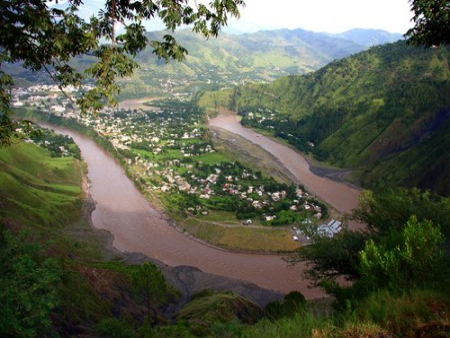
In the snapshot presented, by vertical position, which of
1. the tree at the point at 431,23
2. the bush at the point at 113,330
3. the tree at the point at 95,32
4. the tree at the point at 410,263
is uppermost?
the tree at the point at 431,23

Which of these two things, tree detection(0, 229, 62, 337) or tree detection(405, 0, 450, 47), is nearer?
tree detection(405, 0, 450, 47)

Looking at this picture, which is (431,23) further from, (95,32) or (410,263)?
(95,32)

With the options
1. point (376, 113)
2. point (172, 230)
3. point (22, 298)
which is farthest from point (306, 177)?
point (22, 298)

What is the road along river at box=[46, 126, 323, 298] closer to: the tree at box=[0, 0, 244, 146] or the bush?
the bush

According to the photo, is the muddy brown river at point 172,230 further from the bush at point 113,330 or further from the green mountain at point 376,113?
→ the bush at point 113,330

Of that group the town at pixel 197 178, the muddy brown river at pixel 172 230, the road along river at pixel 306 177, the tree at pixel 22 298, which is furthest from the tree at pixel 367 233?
the road along river at pixel 306 177

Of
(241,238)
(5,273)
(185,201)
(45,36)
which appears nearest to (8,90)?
(45,36)

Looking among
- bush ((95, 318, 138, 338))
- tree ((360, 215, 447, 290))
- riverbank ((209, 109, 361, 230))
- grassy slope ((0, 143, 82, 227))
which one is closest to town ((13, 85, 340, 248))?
riverbank ((209, 109, 361, 230))
